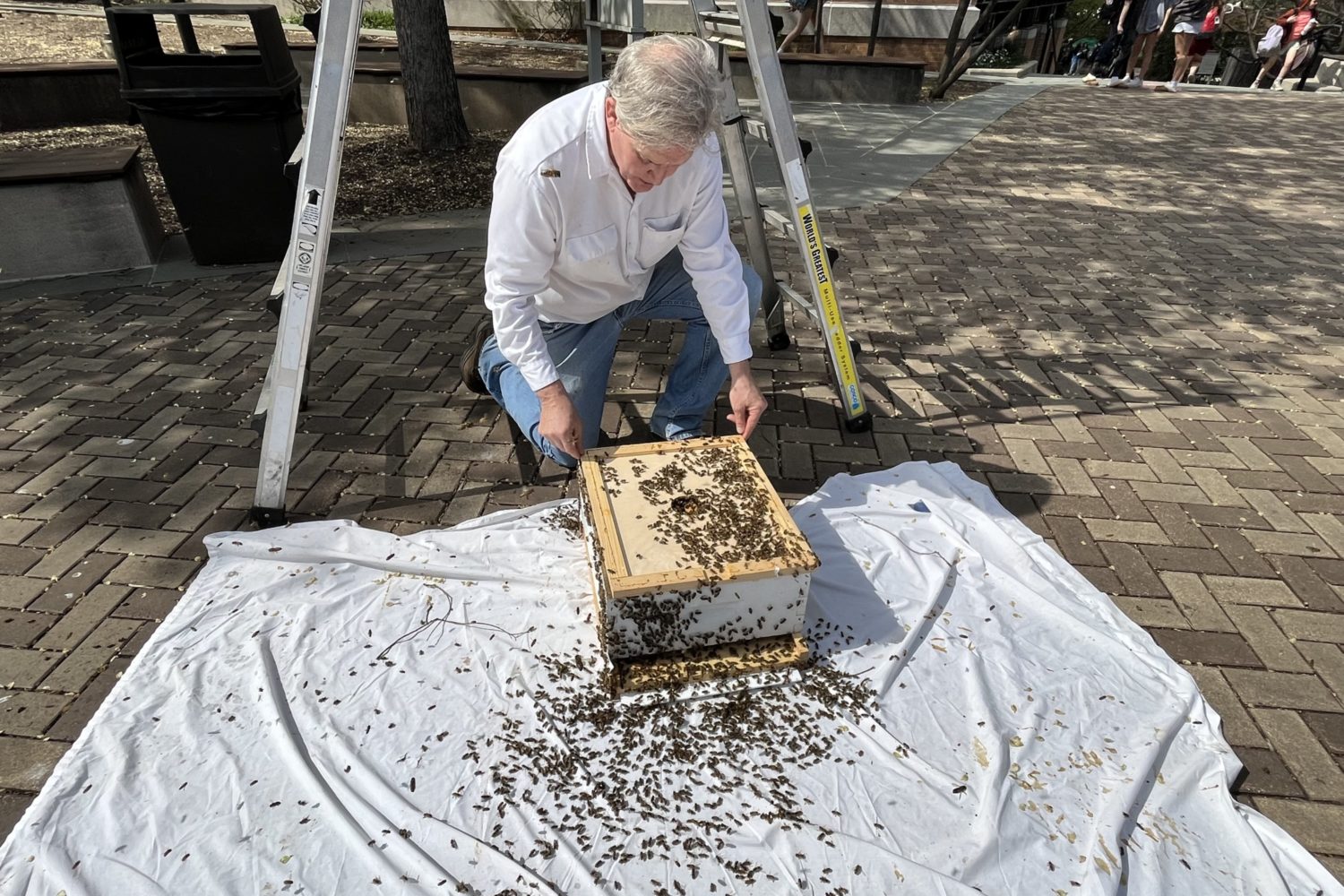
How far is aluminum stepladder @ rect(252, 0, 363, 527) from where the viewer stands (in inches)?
103

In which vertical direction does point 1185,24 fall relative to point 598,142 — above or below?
above

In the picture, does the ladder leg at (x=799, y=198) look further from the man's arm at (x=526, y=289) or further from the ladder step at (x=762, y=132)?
the man's arm at (x=526, y=289)

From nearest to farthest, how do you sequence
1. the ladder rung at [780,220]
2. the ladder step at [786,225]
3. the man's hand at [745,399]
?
1. the man's hand at [745,399]
2. the ladder step at [786,225]
3. the ladder rung at [780,220]

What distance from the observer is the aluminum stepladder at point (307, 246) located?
2609mm

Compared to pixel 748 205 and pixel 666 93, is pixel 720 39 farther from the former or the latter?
pixel 666 93

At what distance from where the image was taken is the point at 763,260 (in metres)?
4.25

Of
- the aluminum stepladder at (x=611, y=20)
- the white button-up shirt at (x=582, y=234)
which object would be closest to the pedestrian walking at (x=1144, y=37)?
the aluminum stepladder at (x=611, y=20)

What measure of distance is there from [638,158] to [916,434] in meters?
2.19

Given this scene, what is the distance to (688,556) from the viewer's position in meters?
2.33

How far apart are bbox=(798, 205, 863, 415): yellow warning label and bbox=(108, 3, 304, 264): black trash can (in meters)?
3.35

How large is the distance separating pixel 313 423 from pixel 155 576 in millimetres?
1126

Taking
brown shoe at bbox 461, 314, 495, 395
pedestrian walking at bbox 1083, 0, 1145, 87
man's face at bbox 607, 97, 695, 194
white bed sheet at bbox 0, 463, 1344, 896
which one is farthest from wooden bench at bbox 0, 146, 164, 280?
pedestrian walking at bbox 1083, 0, 1145, 87

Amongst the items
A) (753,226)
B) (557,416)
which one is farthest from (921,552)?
(753,226)

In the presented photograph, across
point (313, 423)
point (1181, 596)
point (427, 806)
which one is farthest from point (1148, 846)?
point (313, 423)
